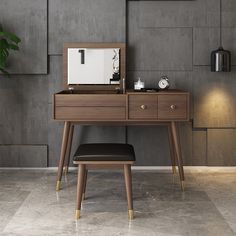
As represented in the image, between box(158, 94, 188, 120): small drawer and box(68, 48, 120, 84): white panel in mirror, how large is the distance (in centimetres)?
93

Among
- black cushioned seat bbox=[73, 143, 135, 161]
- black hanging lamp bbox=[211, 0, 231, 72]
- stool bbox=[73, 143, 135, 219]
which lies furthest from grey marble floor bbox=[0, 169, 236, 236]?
black hanging lamp bbox=[211, 0, 231, 72]

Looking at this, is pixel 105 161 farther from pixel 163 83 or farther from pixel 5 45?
pixel 5 45

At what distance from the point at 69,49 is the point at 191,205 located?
2175 mm

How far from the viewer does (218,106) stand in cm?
525

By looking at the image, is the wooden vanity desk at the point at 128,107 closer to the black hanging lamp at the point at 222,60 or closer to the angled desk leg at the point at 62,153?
the angled desk leg at the point at 62,153

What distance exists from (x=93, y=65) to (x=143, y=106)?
105cm

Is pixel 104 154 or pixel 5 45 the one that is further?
pixel 5 45

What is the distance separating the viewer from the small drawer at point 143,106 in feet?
14.2

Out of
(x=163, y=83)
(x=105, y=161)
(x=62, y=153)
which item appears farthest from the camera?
(x=163, y=83)

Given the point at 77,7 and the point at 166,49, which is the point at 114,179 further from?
the point at 77,7

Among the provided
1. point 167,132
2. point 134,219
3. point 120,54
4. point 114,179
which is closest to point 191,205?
point 134,219

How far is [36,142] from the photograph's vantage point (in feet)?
17.4

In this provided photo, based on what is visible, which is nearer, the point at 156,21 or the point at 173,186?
the point at 173,186

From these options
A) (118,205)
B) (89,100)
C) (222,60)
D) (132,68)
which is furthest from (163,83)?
(118,205)
